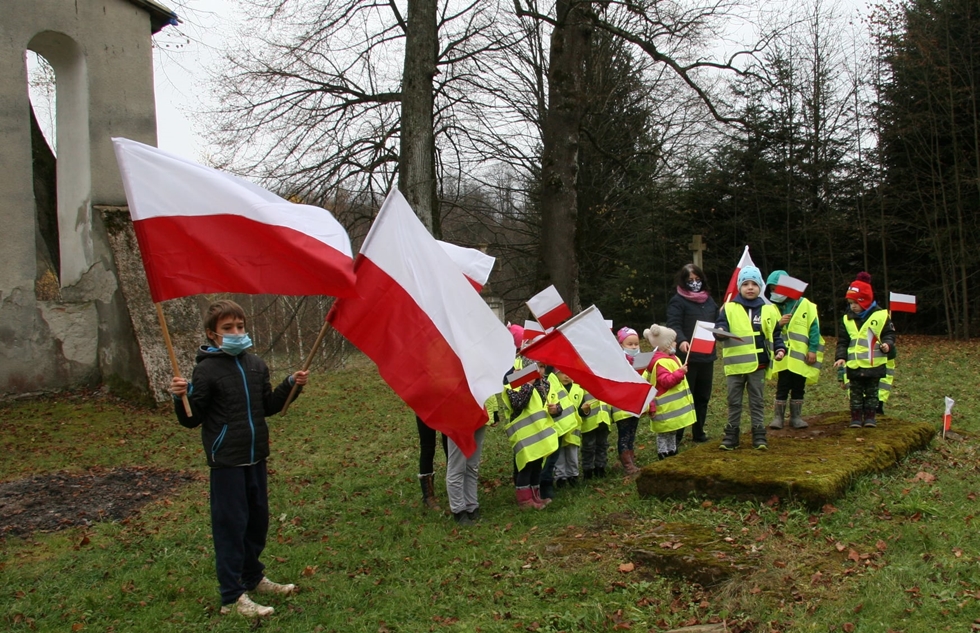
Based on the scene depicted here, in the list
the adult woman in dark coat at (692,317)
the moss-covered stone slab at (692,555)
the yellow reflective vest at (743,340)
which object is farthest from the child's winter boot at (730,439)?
the moss-covered stone slab at (692,555)

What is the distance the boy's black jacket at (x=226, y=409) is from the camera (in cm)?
492

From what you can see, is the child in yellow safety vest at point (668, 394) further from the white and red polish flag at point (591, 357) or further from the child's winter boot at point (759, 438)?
the white and red polish flag at point (591, 357)

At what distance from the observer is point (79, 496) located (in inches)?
308

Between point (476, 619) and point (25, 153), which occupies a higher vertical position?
point (25, 153)

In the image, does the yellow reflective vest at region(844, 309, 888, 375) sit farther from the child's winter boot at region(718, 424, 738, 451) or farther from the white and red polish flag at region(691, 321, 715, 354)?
the child's winter boot at region(718, 424, 738, 451)

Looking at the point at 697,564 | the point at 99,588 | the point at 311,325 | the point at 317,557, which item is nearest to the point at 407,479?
the point at 317,557

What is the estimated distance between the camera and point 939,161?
842 inches

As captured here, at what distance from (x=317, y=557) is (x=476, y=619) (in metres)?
1.86

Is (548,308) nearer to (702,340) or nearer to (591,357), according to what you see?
(591,357)

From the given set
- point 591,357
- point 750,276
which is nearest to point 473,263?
point 591,357

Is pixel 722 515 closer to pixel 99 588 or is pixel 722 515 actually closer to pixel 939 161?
pixel 99 588

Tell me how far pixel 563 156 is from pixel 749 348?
6736mm

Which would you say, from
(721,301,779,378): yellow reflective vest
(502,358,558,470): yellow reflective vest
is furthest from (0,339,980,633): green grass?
(721,301,779,378): yellow reflective vest

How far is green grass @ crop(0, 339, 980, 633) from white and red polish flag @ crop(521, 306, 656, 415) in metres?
0.92
